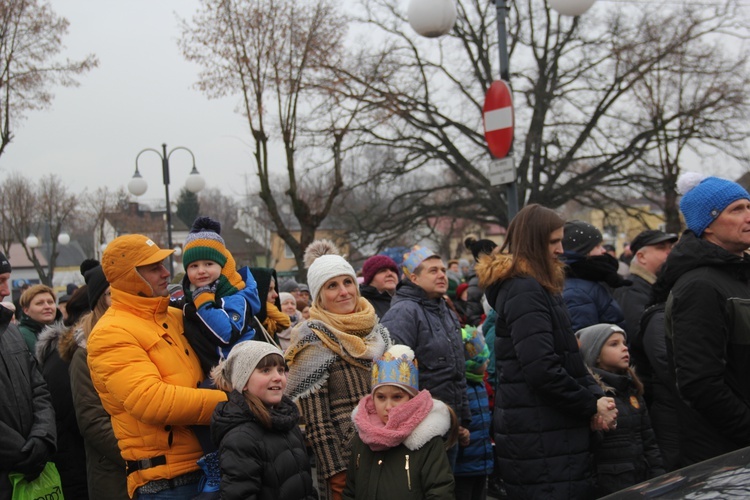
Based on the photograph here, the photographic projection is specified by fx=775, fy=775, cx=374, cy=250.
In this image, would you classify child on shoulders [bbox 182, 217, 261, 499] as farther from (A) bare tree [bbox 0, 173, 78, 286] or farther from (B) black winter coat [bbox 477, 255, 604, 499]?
(A) bare tree [bbox 0, 173, 78, 286]

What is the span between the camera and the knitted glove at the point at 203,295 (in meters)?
A: 4.02

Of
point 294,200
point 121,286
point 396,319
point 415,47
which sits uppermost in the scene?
point 415,47

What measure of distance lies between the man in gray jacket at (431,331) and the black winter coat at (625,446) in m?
0.84

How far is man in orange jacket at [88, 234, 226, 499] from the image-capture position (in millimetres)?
3629

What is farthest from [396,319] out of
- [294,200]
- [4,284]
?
[294,200]

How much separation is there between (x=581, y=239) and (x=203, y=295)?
9.58 ft

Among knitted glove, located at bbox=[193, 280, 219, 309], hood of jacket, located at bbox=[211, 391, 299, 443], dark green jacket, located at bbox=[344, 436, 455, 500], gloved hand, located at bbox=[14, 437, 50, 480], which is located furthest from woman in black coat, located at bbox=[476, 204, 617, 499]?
gloved hand, located at bbox=[14, 437, 50, 480]

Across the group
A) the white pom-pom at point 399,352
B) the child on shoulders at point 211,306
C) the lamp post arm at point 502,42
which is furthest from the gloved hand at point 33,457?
the lamp post arm at point 502,42

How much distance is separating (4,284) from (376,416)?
9.62 ft

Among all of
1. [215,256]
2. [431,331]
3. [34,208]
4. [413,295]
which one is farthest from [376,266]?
[34,208]

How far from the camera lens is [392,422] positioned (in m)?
3.96

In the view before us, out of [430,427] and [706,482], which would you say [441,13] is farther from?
[706,482]

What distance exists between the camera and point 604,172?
880 inches

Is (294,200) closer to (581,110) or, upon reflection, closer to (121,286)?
(581,110)
